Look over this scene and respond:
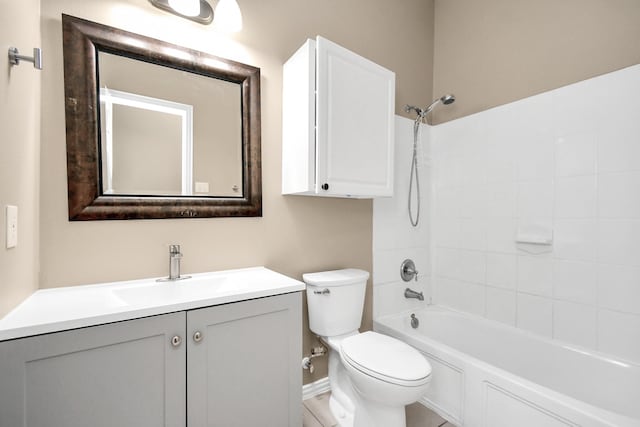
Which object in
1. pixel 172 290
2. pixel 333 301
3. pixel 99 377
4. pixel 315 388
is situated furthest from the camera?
pixel 315 388

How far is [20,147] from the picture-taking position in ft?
3.09

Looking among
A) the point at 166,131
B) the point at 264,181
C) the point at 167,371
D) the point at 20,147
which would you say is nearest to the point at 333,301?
the point at 264,181

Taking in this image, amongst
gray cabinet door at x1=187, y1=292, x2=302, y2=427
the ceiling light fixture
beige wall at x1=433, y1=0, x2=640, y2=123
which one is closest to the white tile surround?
beige wall at x1=433, y1=0, x2=640, y2=123

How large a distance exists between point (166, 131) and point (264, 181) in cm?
53

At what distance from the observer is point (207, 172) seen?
144cm

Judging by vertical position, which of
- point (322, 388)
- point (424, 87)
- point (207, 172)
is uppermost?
point (424, 87)

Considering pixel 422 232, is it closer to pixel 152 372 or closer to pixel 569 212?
pixel 569 212

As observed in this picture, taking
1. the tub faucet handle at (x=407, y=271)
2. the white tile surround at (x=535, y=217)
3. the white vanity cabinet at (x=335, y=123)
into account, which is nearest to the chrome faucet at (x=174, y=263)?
the white vanity cabinet at (x=335, y=123)

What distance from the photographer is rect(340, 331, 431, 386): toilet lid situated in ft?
3.90

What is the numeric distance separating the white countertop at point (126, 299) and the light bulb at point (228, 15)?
1.22 metres

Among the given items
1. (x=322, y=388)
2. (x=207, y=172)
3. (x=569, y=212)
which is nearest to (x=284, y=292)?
(x=207, y=172)

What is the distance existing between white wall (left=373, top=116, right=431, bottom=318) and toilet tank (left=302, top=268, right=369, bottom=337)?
434 millimetres

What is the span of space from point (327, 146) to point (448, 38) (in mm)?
1698

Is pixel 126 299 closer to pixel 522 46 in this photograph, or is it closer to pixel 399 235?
pixel 399 235
